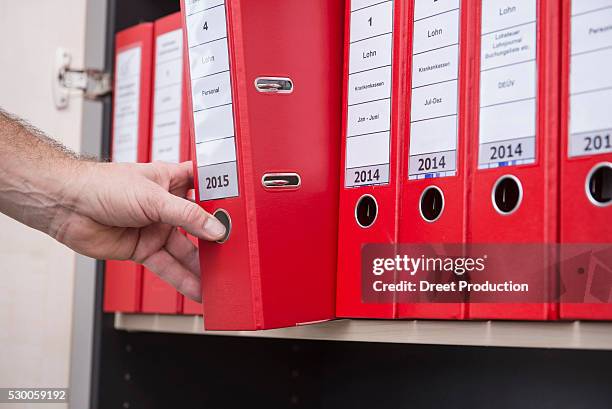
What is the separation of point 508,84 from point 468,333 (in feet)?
0.71

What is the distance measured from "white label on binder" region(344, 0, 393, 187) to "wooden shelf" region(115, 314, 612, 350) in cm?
14

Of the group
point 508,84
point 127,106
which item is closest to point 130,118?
point 127,106

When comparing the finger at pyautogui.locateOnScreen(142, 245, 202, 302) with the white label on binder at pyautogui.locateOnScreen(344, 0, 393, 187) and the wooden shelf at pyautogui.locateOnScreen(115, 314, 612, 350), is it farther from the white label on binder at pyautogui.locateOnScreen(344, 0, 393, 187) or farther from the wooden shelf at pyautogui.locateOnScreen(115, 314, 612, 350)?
the white label on binder at pyautogui.locateOnScreen(344, 0, 393, 187)

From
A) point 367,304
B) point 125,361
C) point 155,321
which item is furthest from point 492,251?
point 125,361

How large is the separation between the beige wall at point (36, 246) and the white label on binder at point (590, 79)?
2.48 feet

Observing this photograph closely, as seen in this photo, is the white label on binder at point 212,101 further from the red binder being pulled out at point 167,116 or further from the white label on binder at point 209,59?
the red binder being pulled out at point 167,116

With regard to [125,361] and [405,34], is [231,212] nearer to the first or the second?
[405,34]

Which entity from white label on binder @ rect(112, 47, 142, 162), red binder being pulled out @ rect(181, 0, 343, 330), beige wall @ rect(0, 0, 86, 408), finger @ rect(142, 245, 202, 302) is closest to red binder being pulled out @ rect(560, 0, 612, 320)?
red binder being pulled out @ rect(181, 0, 343, 330)

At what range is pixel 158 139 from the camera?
112cm

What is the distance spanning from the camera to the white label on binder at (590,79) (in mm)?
647

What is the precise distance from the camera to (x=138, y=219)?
862 mm

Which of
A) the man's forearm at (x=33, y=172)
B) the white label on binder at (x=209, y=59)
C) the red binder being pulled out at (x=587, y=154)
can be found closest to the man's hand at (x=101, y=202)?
the man's forearm at (x=33, y=172)

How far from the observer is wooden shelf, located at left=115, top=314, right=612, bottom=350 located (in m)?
0.66

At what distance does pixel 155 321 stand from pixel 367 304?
409mm
